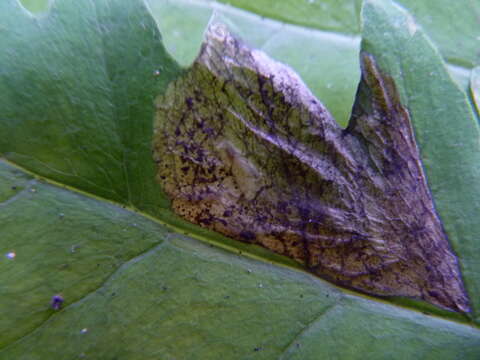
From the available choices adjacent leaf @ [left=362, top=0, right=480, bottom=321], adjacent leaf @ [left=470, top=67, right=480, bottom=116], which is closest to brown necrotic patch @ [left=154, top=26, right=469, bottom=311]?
adjacent leaf @ [left=362, top=0, right=480, bottom=321]

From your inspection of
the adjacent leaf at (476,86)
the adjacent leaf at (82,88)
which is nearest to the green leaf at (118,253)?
the adjacent leaf at (82,88)

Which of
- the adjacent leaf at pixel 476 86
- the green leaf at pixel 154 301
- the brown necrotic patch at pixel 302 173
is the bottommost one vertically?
the green leaf at pixel 154 301

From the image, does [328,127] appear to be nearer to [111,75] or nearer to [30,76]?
[111,75]

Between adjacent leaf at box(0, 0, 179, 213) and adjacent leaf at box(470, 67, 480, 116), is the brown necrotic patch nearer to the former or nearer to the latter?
adjacent leaf at box(0, 0, 179, 213)

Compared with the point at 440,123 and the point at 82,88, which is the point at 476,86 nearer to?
the point at 440,123

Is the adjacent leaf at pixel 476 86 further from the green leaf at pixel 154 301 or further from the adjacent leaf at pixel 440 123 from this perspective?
the green leaf at pixel 154 301

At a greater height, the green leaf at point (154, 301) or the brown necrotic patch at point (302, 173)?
the brown necrotic patch at point (302, 173)

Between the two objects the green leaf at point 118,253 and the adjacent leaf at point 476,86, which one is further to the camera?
the adjacent leaf at point 476,86
